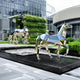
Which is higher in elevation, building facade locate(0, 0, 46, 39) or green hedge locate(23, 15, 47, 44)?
building facade locate(0, 0, 46, 39)

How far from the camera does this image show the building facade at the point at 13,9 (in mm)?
34000

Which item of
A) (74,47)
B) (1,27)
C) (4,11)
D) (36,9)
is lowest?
(74,47)

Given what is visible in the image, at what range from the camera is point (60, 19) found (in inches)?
1234

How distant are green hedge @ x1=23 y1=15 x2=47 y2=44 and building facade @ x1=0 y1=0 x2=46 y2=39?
1639cm

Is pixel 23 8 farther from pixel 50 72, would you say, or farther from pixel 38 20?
pixel 50 72

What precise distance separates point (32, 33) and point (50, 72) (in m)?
17.2

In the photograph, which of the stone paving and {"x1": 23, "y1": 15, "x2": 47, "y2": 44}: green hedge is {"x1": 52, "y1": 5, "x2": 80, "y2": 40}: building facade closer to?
{"x1": 23, "y1": 15, "x2": 47, "y2": 44}: green hedge

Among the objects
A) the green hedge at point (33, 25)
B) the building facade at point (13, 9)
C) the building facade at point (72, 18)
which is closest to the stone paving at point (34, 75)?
the green hedge at point (33, 25)

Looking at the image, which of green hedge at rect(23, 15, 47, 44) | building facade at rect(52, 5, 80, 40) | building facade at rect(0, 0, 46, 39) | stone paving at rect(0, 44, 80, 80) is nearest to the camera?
stone paving at rect(0, 44, 80, 80)

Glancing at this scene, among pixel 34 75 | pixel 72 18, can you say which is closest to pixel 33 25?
pixel 72 18

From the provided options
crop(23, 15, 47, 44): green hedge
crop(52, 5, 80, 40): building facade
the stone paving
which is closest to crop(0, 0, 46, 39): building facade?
crop(52, 5, 80, 40): building facade

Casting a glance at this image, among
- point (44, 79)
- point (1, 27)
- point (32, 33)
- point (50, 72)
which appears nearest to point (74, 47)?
point (50, 72)

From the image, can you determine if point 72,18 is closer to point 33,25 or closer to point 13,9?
point 33,25

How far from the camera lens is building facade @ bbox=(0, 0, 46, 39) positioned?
34000 mm
